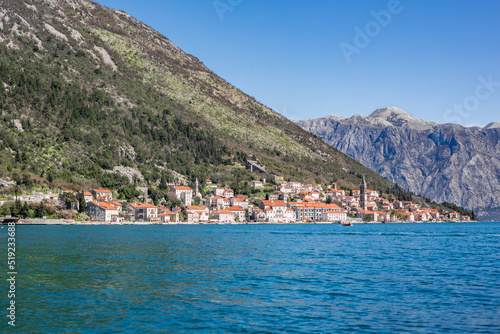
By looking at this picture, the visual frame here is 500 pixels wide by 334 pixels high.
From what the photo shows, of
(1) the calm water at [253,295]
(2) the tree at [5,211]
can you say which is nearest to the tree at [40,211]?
(2) the tree at [5,211]

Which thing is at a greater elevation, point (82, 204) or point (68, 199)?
point (68, 199)

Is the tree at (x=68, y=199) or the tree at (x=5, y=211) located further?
the tree at (x=68, y=199)

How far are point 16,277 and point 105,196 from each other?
12076cm

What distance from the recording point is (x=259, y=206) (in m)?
196

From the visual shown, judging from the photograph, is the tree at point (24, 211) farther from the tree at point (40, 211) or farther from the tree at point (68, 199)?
the tree at point (68, 199)

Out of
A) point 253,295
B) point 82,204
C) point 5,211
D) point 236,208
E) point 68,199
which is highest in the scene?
point 68,199

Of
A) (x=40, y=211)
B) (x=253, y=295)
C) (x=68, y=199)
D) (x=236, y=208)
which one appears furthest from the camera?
(x=236, y=208)

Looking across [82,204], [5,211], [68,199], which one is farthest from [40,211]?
[82,204]

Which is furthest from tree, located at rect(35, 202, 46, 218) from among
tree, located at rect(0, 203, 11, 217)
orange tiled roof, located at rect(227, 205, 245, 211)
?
orange tiled roof, located at rect(227, 205, 245, 211)

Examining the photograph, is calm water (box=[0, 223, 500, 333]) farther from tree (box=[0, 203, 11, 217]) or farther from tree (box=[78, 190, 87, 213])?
tree (box=[78, 190, 87, 213])

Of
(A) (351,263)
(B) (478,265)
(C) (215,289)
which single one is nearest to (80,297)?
(C) (215,289)

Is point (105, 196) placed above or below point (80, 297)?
above

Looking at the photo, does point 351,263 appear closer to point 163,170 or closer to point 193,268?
point 193,268

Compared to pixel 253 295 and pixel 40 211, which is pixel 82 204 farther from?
pixel 253 295
